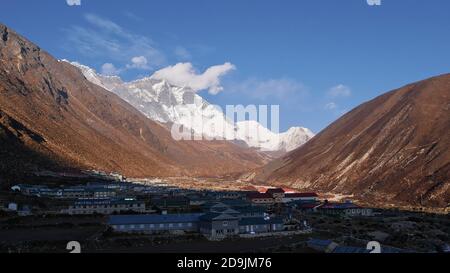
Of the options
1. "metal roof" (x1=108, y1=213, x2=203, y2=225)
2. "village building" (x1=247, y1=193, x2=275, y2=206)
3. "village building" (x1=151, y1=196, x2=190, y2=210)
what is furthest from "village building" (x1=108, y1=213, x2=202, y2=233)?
"village building" (x1=247, y1=193, x2=275, y2=206)

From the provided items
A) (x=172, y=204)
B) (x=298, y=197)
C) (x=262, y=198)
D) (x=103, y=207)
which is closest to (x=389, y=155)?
(x=298, y=197)

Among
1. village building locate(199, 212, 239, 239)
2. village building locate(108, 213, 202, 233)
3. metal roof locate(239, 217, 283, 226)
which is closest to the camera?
village building locate(199, 212, 239, 239)

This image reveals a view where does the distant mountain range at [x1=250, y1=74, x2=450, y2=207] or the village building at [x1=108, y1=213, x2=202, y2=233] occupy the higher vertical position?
the distant mountain range at [x1=250, y1=74, x2=450, y2=207]

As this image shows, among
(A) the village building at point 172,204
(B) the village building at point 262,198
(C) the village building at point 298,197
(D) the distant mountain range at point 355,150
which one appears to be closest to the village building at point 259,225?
(A) the village building at point 172,204

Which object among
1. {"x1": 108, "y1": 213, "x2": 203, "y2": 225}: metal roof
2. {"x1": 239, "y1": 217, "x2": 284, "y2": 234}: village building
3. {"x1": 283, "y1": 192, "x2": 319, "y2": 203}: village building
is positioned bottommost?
{"x1": 239, "y1": 217, "x2": 284, "y2": 234}: village building

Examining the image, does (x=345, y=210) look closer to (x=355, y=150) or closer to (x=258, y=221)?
(x=258, y=221)

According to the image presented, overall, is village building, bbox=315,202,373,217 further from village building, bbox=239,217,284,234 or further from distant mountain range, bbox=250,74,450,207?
village building, bbox=239,217,284,234

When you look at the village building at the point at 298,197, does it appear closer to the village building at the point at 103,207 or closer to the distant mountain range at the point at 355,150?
the distant mountain range at the point at 355,150
